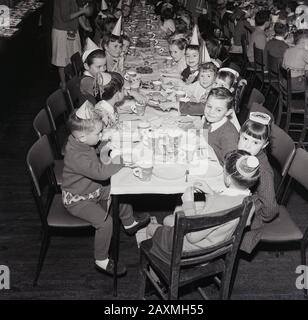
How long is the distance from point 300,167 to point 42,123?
5.91 feet

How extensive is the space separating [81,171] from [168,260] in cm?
74

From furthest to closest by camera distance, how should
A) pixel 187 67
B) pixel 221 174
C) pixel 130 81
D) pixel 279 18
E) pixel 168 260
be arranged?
1. pixel 279 18
2. pixel 187 67
3. pixel 130 81
4. pixel 221 174
5. pixel 168 260

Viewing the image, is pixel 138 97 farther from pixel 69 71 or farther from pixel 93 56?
pixel 69 71

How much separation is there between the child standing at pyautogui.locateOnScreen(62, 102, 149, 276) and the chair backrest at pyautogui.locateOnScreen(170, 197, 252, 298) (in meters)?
0.68

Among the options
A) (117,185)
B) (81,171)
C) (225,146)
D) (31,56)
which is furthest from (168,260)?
(31,56)

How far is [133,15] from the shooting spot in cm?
824

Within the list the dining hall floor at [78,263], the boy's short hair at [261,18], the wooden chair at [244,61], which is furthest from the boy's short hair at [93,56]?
the boy's short hair at [261,18]

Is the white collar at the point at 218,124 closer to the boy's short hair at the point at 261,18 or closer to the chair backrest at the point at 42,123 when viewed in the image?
the chair backrest at the point at 42,123

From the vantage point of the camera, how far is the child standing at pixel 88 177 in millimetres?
2688

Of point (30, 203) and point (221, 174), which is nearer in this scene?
point (221, 174)

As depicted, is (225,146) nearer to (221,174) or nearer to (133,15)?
(221,174)

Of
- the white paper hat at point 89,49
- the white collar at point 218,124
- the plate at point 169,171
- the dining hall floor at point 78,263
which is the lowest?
the dining hall floor at point 78,263

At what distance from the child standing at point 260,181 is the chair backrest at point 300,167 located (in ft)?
0.72

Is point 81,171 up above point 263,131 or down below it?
below
